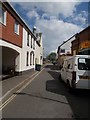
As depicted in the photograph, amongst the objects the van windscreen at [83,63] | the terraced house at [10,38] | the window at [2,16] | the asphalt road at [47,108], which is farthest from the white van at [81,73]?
the window at [2,16]

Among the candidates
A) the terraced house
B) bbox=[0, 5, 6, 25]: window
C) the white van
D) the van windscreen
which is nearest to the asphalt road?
the white van

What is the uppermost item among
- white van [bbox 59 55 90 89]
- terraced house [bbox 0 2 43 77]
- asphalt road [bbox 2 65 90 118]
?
terraced house [bbox 0 2 43 77]

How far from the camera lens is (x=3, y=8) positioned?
17203 mm

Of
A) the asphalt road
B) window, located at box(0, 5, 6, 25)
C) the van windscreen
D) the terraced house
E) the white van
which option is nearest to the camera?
the asphalt road

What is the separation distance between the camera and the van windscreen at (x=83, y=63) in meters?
11.6

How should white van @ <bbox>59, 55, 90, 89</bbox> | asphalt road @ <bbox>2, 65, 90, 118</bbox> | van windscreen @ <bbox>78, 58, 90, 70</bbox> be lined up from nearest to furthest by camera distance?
asphalt road @ <bbox>2, 65, 90, 118</bbox> → white van @ <bbox>59, 55, 90, 89</bbox> → van windscreen @ <bbox>78, 58, 90, 70</bbox>

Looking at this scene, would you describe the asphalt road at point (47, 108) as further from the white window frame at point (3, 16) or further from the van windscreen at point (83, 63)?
the white window frame at point (3, 16)

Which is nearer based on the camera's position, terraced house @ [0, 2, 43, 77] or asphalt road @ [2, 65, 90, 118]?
asphalt road @ [2, 65, 90, 118]

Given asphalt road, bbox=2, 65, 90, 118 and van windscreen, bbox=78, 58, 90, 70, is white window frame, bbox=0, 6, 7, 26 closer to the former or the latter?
van windscreen, bbox=78, 58, 90, 70

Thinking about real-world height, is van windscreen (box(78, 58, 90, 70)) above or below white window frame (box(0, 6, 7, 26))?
below

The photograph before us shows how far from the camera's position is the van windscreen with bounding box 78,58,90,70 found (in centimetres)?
1157

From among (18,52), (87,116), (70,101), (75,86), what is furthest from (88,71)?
(18,52)

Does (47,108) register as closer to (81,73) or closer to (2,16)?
(81,73)

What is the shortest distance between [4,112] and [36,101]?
7.58ft
